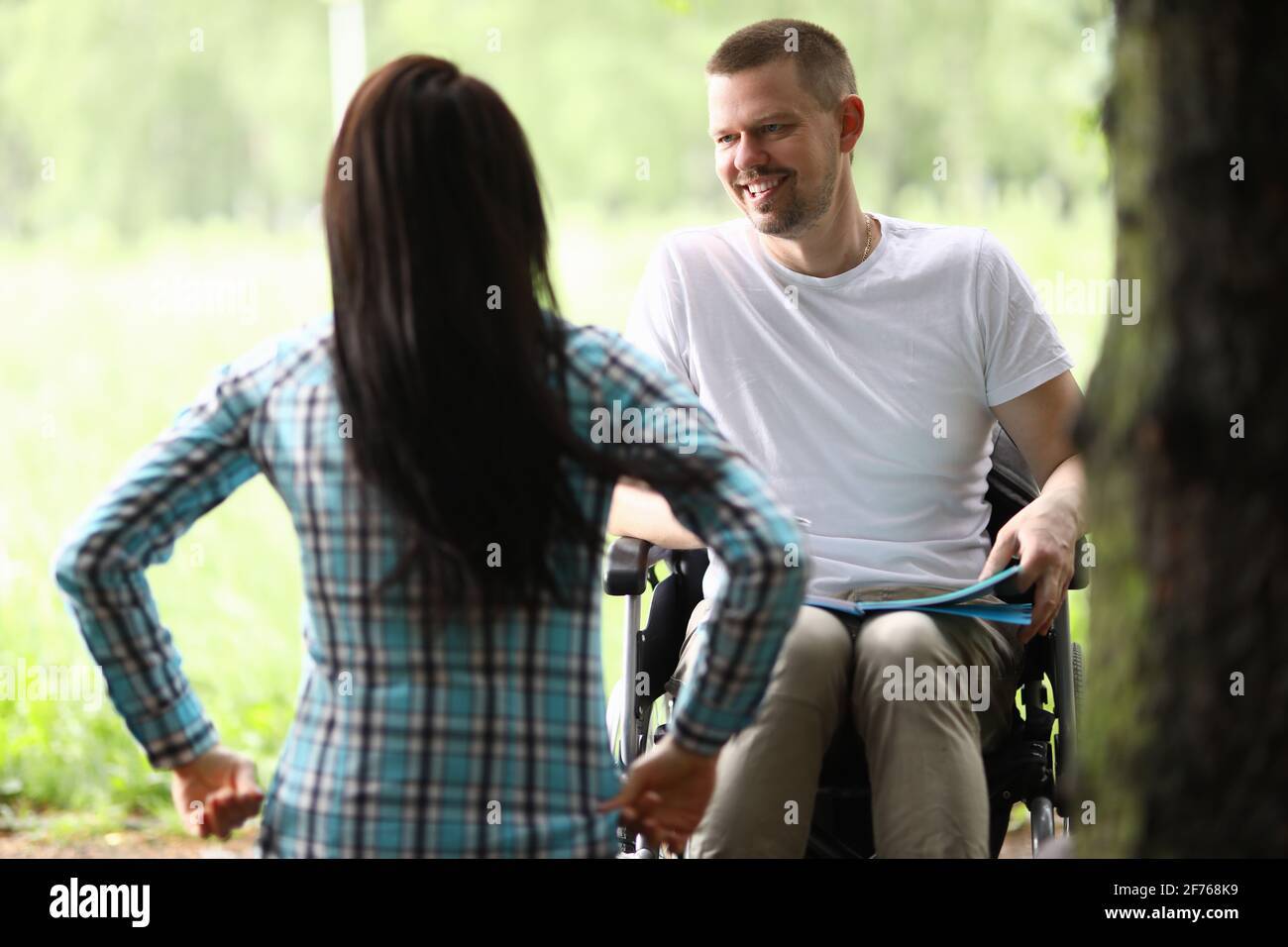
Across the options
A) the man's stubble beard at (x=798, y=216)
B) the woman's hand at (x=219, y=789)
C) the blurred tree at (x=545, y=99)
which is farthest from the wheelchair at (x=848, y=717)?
the blurred tree at (x=545, y=99)

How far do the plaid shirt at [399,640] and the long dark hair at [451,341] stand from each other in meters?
0.04

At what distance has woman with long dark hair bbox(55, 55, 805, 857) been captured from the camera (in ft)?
5.26

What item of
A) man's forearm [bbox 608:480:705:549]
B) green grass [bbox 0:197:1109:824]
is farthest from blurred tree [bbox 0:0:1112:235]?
man's forearm [bbox 608:480:705:549]

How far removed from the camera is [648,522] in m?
2.69

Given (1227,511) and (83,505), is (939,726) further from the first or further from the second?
(83,505)

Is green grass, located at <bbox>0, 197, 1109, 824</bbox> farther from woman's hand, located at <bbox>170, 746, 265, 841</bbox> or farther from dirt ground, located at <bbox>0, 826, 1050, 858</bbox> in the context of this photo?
woman's hand, located at <bbox>170, 746, 265, 841</bbox>

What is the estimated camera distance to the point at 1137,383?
143cm

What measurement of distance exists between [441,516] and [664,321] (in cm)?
138

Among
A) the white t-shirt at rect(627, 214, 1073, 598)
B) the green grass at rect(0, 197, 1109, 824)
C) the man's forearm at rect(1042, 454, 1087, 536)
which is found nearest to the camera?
the man's forearm at rect(1042, 454, 1087, 536)

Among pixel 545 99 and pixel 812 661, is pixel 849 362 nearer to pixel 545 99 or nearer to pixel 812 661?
pixel 812 661

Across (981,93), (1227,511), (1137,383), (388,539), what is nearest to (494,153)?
(388,539)

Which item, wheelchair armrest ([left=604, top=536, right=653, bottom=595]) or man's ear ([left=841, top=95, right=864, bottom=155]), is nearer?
wheelchair armrest ([left=604, top=536, right=653, bottom=595])

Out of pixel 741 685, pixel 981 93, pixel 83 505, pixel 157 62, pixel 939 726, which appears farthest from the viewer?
pixel 981 93

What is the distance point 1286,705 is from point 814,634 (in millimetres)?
1013
